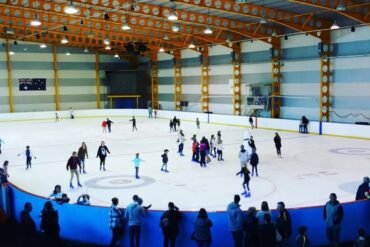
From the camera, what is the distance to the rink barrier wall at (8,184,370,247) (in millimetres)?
9656

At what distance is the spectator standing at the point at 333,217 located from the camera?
31.4ft

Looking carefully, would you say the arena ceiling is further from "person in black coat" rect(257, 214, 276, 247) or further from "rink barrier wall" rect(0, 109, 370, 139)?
"person in black coat" rect(257, 214, 276, 247)

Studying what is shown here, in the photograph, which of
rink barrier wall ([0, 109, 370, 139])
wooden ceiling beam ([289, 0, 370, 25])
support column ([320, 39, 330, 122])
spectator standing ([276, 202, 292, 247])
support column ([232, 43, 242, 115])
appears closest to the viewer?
spectator standing ([276, 202, 292, 247])

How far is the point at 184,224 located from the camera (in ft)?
31.8

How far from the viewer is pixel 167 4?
3134 centimetres

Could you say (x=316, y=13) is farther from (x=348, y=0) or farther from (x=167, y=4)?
(x=167, y=4)

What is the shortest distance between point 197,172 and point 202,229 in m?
10.2

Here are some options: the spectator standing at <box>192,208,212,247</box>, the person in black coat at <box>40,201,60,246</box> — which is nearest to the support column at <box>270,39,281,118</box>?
the spectator standing at <box>192,208,212,247</box>

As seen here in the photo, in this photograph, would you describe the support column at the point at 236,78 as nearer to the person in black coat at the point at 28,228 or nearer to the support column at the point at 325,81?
the support column at the point at 325,81

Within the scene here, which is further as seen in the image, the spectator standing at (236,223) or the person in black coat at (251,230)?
the spectator standing at (236,223)

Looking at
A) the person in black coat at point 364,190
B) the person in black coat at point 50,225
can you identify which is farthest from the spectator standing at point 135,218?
the person in black coat at point 364,190

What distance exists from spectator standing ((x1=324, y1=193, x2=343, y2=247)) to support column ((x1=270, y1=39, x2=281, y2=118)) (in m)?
28.8

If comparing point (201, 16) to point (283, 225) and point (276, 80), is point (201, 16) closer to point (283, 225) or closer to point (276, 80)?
point (276, 80)

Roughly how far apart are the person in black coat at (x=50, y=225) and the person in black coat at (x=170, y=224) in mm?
2533
